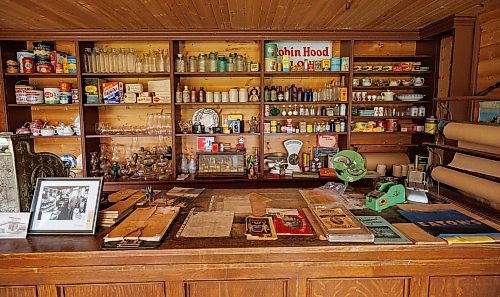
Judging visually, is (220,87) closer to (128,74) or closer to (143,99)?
(143,99)

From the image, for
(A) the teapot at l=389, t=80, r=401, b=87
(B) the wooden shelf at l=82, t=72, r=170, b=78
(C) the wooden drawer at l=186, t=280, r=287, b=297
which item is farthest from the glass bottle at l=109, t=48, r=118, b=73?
(A) the teapot at l=389, t=80, r=401, b=87

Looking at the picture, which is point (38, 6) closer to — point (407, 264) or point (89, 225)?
point (89, 225)

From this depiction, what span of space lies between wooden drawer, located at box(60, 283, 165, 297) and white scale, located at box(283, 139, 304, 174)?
100 inches

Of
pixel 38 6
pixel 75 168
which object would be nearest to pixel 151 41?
pixel 38 6

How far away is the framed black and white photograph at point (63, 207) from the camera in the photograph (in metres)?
1.42

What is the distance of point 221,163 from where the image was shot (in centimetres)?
363

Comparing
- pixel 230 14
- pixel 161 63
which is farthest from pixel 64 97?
pixel 230 14

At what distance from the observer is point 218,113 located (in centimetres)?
375

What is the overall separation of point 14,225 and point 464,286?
187cm

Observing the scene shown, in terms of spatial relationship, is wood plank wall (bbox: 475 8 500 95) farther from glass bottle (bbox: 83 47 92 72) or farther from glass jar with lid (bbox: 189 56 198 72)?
glass bottle (bbox: 83 47 92 72)

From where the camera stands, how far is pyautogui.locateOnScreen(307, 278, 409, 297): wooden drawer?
1370 mm

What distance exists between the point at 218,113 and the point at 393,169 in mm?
1976

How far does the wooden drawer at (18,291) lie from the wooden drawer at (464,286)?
160 cm

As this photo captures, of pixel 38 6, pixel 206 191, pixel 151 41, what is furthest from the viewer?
pixel 151 41
